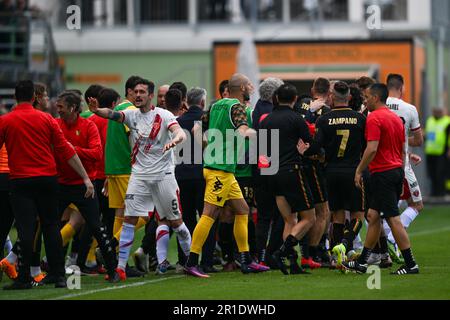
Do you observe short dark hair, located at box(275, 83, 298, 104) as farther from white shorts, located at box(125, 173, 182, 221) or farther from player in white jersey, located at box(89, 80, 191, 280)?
white shorts, located at box(125, 173, 182, 221)

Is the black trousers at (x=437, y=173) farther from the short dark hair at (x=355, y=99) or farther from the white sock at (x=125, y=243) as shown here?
the white sock at (x=125, y=243)

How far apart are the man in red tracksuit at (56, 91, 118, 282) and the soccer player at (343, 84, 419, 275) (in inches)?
112

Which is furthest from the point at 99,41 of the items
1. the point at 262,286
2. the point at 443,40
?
the point at 262,286

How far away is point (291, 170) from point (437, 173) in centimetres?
1769

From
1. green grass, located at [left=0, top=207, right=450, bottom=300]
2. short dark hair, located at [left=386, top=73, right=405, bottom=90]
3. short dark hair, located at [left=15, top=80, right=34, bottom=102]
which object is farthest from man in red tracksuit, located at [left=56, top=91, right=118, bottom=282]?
short dark hair, located at [left=386, top=73, right=405, bottom=90]

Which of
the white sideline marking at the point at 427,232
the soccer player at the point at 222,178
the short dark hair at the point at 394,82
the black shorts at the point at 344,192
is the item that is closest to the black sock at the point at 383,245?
the black shorts at the point at 344,192

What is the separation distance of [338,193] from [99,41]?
27.1 metres

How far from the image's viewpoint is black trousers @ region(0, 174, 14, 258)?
48.3 ft

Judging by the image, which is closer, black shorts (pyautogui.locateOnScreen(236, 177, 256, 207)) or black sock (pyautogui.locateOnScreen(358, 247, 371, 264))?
black sock (pyautogui.locateOnScreen(358, 247, 371, 264))

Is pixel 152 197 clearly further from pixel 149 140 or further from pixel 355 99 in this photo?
pixel 355 99

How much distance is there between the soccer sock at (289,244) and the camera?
47.3 ft

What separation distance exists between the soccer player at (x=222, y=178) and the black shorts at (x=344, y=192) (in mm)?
1102

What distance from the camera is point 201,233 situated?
14.5 metres

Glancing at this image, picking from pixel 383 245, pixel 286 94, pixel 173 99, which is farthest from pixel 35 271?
pixel 383 245
